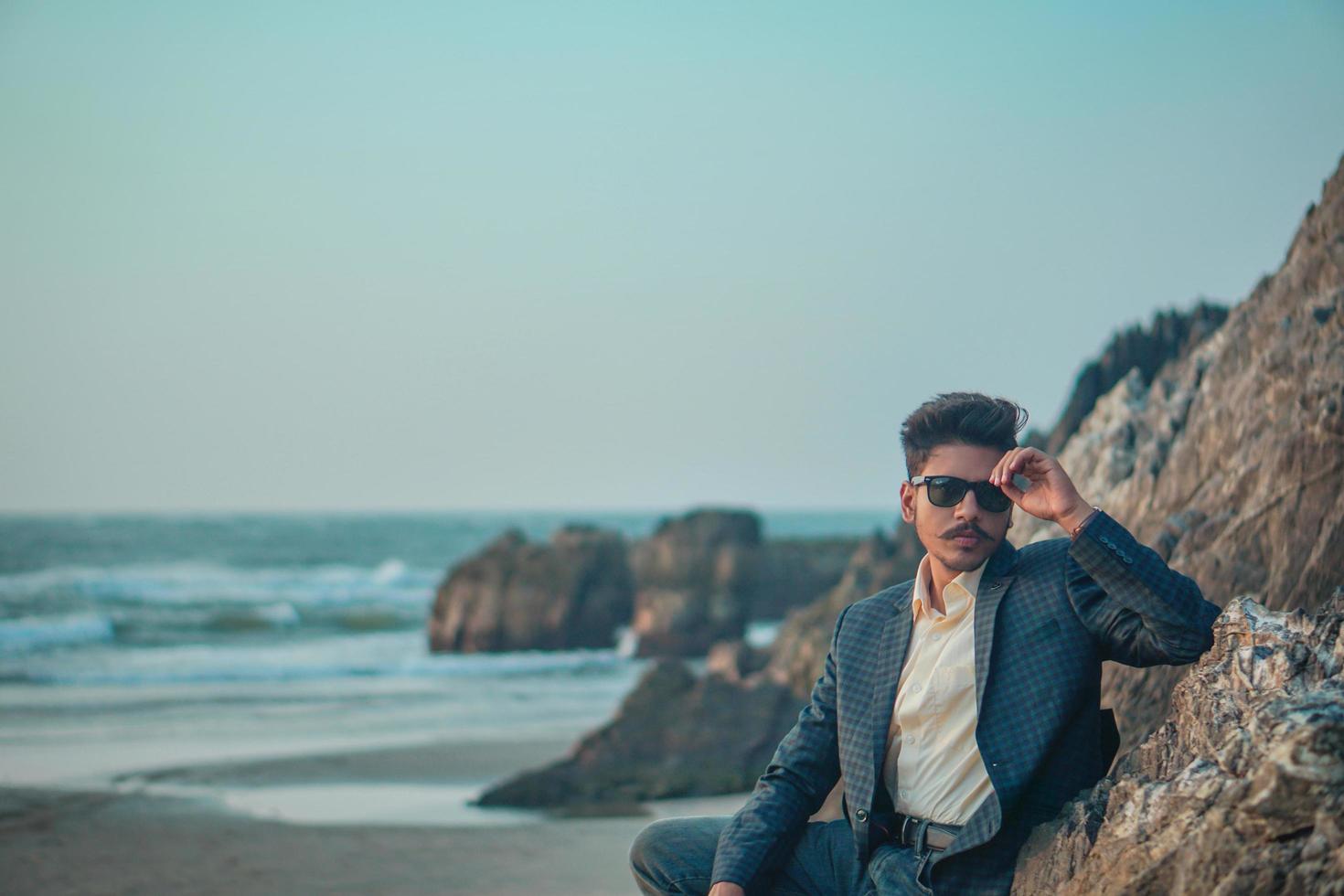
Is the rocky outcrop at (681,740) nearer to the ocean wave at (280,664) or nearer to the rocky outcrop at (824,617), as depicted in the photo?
the rocky outcrop at (824,617)

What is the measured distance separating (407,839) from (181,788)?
119 inches

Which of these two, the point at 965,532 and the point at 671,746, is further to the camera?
the point at 671,746

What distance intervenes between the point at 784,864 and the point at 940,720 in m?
0.59

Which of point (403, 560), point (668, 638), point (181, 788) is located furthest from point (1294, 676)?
point (403, 560)

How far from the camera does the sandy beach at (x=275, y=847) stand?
6562 millimetres

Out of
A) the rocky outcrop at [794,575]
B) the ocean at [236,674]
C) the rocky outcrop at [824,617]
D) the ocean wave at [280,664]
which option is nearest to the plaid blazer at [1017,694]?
the rocky outcrop at [824,617]

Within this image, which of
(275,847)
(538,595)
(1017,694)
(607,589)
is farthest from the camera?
(607,589)

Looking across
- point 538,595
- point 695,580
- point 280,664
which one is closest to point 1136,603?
point 280,664

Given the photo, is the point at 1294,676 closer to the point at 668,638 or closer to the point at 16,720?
the point at 16,720

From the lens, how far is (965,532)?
3.42 m

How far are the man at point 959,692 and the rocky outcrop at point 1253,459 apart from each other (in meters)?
1.45

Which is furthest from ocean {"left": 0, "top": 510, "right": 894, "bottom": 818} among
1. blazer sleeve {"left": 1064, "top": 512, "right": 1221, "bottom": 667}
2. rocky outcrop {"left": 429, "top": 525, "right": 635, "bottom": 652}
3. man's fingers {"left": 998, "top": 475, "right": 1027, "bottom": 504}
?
blazer sleeve {"left": 1064, "top": 512, "right": 1221, "bottom": 667}

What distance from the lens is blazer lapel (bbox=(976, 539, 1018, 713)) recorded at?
3277mm

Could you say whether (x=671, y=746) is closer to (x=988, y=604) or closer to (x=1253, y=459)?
(x=1253, y=459)
